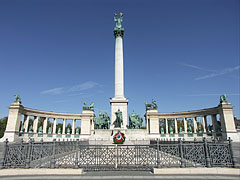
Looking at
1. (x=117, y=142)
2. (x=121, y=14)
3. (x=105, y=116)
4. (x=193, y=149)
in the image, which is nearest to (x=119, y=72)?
(x=105, y=116)

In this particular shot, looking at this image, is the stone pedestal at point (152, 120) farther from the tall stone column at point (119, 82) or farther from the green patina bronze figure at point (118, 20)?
the green patina bronze figure at point (118, 20)

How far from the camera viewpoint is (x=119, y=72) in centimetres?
3203

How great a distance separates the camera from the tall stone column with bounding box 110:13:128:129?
28266 millimetres

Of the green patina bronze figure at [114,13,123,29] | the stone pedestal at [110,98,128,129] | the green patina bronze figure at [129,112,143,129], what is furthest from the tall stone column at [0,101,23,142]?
the green patina bronze figure at [114,13,123,29]

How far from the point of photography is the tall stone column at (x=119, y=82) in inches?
1113

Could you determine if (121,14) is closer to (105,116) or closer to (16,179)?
(105,116)

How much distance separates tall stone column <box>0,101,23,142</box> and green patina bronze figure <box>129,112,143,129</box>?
3215cm

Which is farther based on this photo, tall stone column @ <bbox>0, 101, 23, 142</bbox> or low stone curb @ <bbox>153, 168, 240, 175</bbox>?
tall stone column @ <bbox>0, 101, 23, 142</bbox>

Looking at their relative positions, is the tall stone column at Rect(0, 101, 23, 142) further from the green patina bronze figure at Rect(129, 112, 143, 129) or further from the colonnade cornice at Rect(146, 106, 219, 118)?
the colonnade cornice at Rect(146, 106, 219, 118)

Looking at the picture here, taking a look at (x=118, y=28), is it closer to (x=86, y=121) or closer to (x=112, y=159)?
(x=112, y=159)

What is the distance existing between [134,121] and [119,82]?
27.7 feet

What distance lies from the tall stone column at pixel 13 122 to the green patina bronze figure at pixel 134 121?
3215 cm

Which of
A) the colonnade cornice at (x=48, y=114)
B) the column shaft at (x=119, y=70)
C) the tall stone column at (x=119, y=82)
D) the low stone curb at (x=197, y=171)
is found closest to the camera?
the low stone curb at (x=197, y=171)

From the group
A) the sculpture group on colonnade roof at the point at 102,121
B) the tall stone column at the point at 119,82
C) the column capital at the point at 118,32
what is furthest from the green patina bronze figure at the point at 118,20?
the sculpture group on colonnade roof at the point at 102,121
